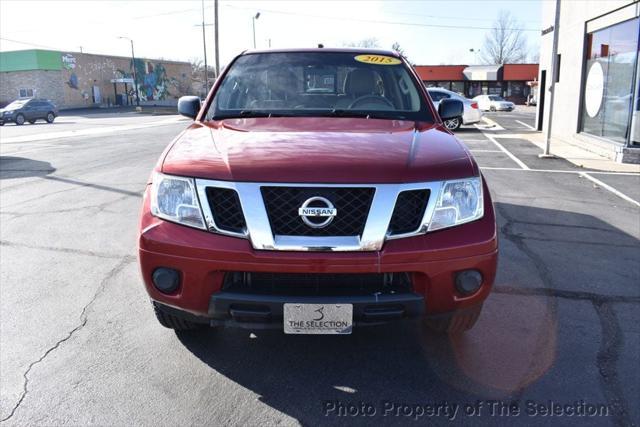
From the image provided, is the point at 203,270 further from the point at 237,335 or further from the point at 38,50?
the point at 38,50

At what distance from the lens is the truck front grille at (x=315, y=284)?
2.53 metres

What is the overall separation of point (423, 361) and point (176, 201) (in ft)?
5.47

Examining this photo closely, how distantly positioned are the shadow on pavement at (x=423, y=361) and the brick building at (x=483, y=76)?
173 ft

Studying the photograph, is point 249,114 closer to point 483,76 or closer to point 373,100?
point 373,100

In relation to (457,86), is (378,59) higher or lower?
lower

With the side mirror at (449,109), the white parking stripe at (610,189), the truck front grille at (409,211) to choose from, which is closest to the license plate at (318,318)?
the truck front grille at (409,211)

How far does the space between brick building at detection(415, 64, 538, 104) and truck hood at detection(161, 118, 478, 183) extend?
174ft

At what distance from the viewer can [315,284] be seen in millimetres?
2562

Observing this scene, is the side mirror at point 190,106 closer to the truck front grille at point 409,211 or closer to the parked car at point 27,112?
the truck front grille at point 409,211

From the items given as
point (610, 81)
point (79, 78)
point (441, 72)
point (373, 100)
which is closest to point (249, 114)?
point (373, 100)

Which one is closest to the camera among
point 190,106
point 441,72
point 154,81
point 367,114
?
point 367,114

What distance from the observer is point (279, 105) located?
388 cm

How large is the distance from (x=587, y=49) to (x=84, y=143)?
15.0 metres

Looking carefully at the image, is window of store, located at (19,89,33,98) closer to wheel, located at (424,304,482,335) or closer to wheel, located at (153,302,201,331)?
wheel, located at (153,302,201,331)
